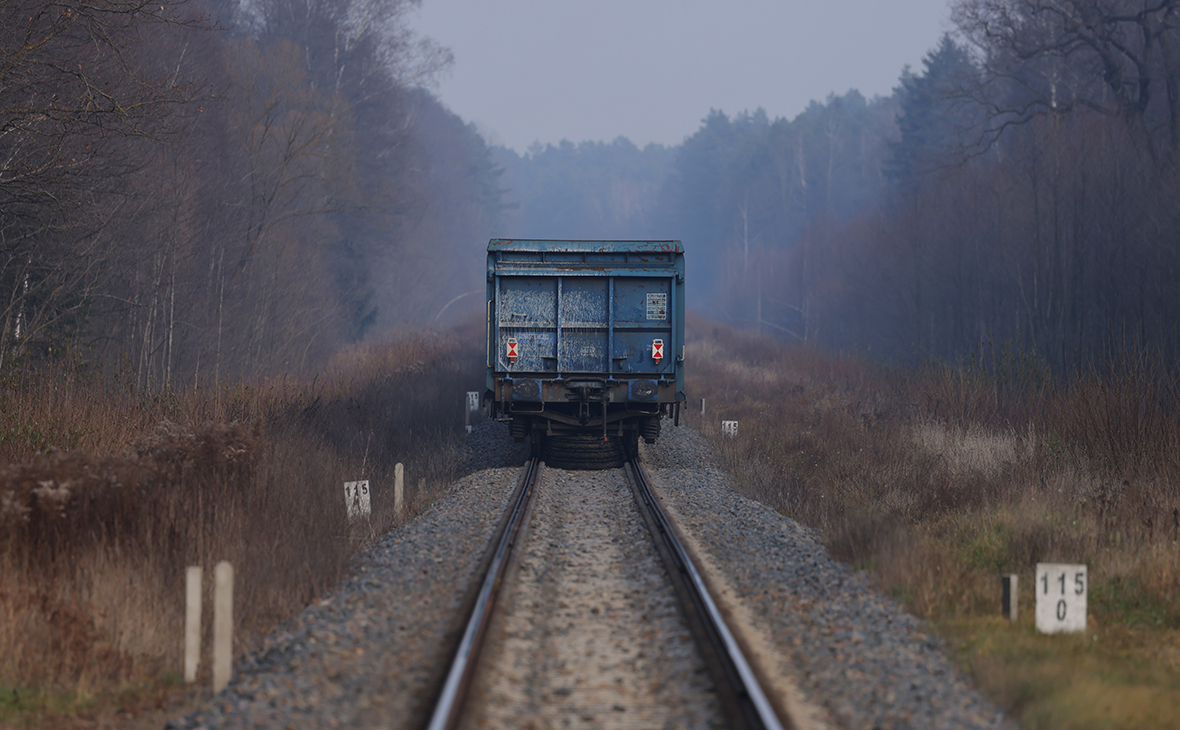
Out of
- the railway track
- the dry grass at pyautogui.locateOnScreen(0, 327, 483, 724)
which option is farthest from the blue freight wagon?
the railway track

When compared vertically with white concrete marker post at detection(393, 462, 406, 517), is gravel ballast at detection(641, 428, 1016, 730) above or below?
below

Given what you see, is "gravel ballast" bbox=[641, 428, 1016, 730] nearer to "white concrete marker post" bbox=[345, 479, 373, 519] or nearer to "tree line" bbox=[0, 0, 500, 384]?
"white concrete marker post" bbox=[345, 479, 373, 519]

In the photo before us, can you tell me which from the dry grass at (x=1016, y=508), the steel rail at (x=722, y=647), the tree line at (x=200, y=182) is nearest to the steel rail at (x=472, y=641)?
the steel rail at (x=722, y=647)

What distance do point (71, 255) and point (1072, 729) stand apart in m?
19.0

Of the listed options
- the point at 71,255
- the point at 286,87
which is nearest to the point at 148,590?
the point at 71,255

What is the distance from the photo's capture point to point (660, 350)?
14.3 meters

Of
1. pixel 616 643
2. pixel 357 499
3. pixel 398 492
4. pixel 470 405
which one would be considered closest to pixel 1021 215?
pixel 470 405

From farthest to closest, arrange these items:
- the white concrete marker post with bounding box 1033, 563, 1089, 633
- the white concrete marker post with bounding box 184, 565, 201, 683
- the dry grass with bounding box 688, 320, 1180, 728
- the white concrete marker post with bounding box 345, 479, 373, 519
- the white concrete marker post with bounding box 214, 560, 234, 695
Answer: the white concrete marker post with bounding box 345, 479, 373, 519, the white concrete marker post with bounding box 1033, 563, 1089, 633, the dry grass with bounding box 688, 320, 1180, 728, the white concrete marker post with bounding box 184, 565, 201, 683, the white concrete marker post with bounding box 214, 560, 234, 695

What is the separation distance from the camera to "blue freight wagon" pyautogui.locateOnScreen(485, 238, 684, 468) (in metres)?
14.2

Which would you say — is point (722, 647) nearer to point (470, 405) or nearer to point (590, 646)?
point (590, 646)

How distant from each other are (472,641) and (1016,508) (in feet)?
20.9

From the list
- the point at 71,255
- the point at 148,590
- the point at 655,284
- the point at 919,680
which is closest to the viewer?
the point at 919,680

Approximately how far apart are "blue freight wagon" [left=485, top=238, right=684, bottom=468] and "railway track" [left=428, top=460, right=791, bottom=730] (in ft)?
13.4

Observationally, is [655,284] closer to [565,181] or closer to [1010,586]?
[1010,586]
